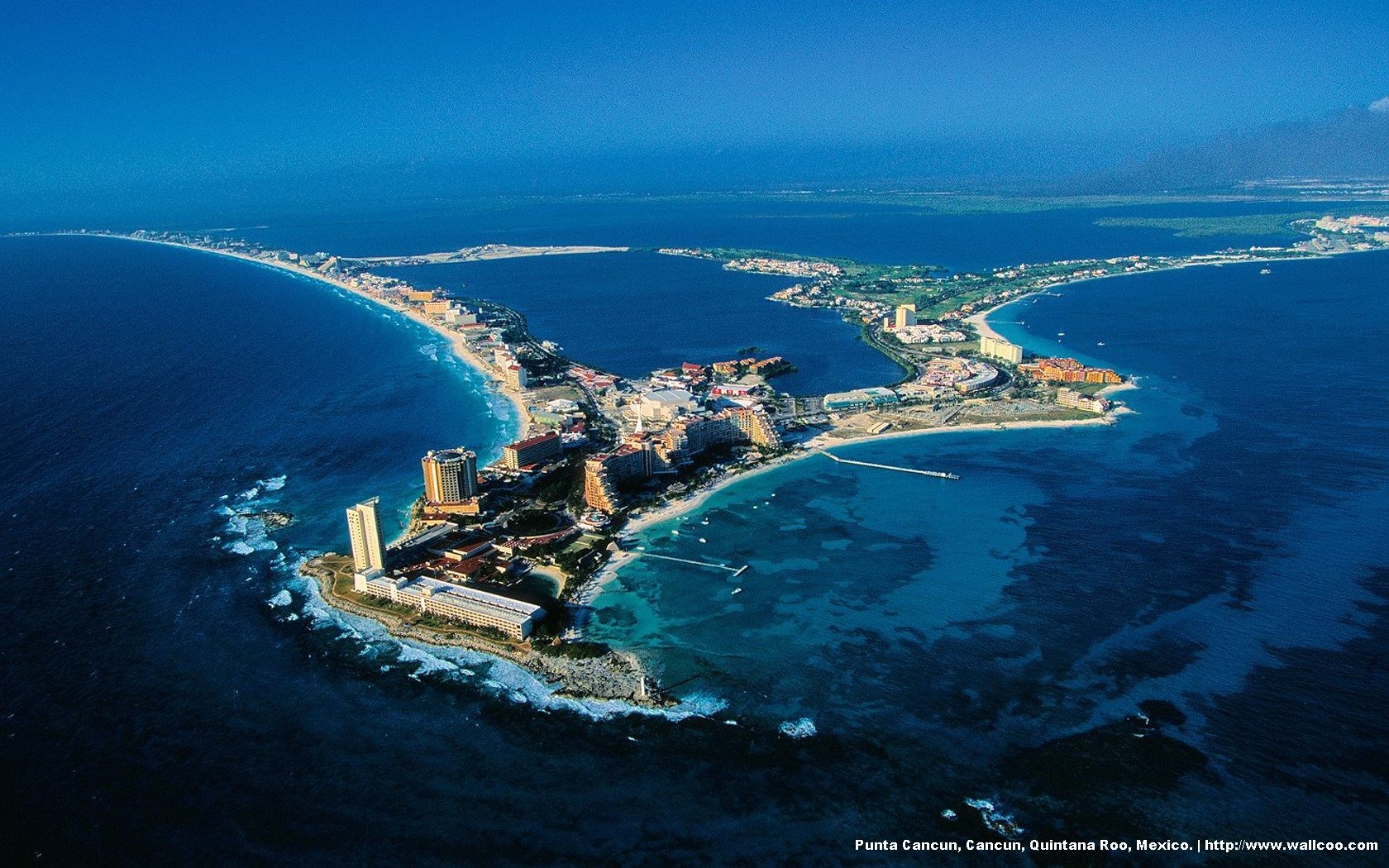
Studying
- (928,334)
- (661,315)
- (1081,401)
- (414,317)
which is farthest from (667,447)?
(414,317)

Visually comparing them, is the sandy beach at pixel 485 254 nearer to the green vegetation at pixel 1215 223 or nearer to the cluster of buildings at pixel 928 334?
the cluster of buildings at pixel 928 334

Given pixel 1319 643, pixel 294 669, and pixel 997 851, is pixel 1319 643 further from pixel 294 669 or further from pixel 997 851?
pixel 294 669

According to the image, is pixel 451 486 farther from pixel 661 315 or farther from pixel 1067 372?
pixel 661 315

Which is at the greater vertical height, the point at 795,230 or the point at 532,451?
the point at 795,230

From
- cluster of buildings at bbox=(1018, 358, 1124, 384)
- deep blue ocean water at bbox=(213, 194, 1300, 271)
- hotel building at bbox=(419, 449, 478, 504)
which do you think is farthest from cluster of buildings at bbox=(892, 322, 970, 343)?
hotel building at bbox=(419, 449, 478, 504)

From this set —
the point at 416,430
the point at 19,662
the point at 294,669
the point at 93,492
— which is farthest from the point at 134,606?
the point at 416,430

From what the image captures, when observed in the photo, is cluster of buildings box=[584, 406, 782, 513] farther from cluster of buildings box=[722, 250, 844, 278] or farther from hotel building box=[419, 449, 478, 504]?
cluster of buildings box=[722, 250, 844, 278]
